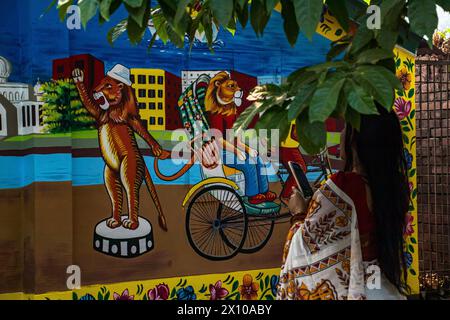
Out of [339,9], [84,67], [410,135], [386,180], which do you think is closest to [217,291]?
[84,67]

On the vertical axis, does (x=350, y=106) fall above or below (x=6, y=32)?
below

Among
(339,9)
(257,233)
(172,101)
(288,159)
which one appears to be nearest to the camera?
(339,9)

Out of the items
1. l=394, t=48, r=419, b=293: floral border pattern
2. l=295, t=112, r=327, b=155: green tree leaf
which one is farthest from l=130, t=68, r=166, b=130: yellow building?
l=295, t=112, r=327, b=155: green tree leaf

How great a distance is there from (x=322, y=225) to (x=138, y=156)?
3426 millimetres

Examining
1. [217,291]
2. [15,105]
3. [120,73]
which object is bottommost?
[217,291]

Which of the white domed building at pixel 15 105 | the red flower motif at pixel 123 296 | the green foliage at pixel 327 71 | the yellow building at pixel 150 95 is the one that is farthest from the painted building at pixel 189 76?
the green foliage at pixel 327 71

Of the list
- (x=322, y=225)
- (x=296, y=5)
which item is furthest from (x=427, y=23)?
(x=322, y=225)

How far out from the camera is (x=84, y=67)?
18.9 feet

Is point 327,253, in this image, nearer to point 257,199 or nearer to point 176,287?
point 176,287

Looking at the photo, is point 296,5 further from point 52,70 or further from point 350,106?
point 52,70

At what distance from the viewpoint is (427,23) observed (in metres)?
2.12

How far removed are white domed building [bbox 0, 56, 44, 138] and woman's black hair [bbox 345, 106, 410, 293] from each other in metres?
3.40

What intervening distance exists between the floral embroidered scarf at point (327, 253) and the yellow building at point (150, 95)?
11.0 ft

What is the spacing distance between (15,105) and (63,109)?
1.32 ft
